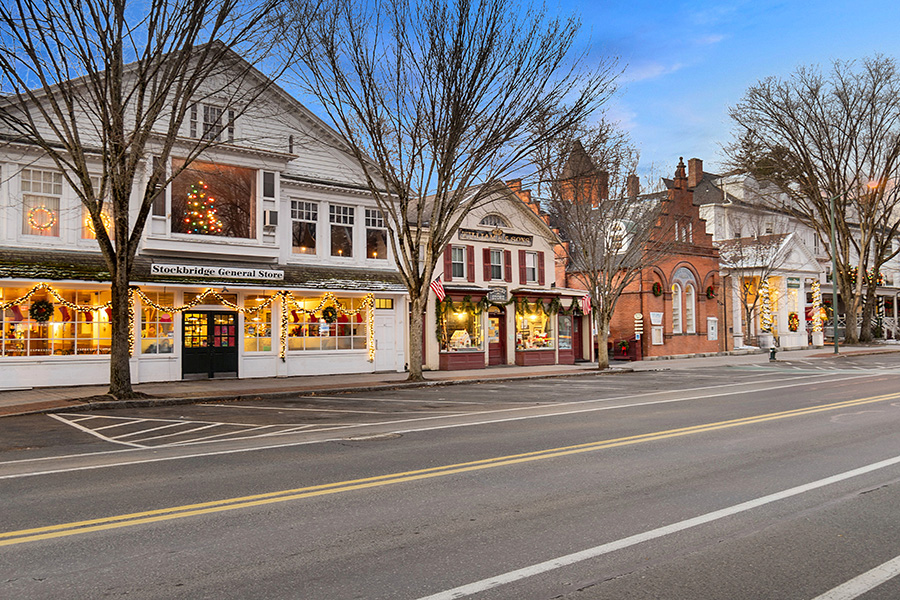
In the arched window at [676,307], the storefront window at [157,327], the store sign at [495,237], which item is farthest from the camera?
the arched window at [676,307]

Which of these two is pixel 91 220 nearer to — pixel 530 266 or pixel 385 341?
pixel 385 341

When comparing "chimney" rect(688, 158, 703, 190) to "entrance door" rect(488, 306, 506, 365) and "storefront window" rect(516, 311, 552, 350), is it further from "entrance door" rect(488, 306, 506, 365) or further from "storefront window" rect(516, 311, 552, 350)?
"entrance door" rect(488, 306, 506, 365)

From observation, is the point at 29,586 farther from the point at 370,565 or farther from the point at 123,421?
the point at 123,421

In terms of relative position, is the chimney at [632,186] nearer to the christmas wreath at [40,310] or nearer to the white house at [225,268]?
the white house at [225,268]

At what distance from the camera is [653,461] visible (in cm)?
840

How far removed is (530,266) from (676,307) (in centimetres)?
1039

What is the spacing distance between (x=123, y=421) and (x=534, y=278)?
819 inches

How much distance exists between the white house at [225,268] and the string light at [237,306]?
57mm

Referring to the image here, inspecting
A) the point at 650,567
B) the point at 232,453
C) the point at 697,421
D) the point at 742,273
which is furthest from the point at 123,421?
the point at 742,273

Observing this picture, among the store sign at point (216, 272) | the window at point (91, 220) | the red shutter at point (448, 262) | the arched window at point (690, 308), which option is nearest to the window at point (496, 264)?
the red shutter at point (448, 262)

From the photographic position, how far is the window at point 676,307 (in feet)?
120

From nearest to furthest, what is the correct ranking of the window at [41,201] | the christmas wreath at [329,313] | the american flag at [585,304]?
the window at [41,201] < the christmas wreath at [329,313] < the american flag at [585,304]

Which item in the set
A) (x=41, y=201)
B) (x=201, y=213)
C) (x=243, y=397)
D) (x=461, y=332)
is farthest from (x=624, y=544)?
(x=461, y=332)

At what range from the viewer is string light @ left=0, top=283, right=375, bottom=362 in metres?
18.9
